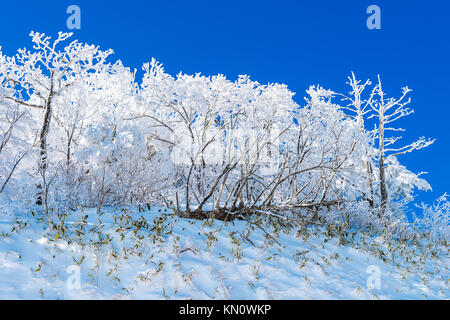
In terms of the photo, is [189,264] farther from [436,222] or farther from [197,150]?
→ [436,222]

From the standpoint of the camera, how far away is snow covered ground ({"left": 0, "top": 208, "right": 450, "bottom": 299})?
170 inches

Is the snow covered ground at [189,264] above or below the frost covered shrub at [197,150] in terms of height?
below

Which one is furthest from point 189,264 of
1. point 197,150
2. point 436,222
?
point 436,222

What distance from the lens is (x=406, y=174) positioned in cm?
1909

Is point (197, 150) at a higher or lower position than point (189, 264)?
higher

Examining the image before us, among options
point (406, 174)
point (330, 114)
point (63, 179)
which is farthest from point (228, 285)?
point (406, 174)

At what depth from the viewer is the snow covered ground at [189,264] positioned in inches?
Result: 170

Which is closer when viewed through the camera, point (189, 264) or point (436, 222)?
point (189, 264)

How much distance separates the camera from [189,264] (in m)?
4.96

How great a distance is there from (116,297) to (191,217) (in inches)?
124

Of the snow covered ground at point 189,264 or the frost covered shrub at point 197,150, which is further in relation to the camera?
the frost covered shrub at point 197,150

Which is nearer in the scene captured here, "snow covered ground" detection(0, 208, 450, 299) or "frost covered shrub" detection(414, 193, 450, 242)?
"snow covered ground" detection(0, 208, 450, 299)
